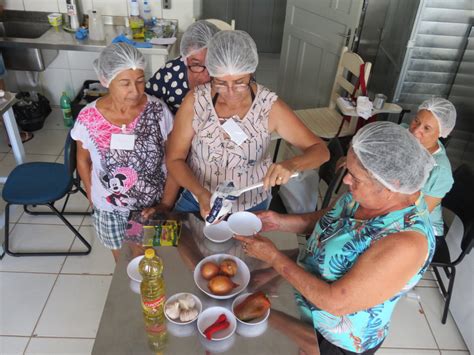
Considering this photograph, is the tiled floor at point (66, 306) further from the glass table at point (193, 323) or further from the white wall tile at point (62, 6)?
the white wall tile at point (62, 6)

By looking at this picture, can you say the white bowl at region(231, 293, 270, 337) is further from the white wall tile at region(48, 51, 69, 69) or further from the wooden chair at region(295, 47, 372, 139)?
the white wall tile at region(48, 51, 69, 69)

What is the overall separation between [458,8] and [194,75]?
1997 millimetres

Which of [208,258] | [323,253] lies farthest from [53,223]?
[323,253]

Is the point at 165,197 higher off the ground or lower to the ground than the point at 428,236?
lower

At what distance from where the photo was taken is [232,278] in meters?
1.40

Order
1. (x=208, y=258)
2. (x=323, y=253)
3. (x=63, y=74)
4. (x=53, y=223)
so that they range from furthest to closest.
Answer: (x=63, y=74) < (x=53, y=223) < (x=208, y=258) < (x=323, y=253)

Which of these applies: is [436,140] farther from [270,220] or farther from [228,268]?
[228,268]

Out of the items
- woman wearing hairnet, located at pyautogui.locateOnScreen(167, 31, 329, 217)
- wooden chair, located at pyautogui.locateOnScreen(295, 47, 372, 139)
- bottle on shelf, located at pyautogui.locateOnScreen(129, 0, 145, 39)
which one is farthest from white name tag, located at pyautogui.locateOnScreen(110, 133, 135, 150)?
bottle on shelf, located at pyautogui.locateOnScreen(129, 0, 145, 39)

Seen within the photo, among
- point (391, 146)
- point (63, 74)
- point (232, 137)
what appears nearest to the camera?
point (391, 146)

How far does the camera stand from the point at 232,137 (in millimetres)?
1633

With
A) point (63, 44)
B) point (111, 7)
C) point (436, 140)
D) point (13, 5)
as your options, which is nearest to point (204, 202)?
point (436, 140)

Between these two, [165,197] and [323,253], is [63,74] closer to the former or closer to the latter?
[165,197]

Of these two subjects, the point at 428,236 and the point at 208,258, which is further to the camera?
the point at 208,258

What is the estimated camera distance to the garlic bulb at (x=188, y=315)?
49.1 inches
